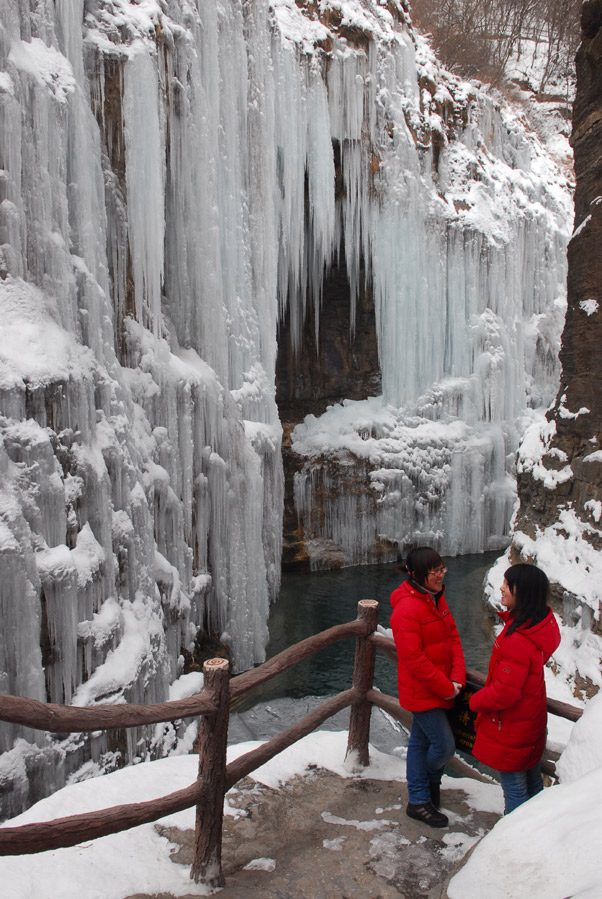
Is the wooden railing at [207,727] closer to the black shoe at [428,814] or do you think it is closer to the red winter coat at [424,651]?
the red winter coat at [424,651]

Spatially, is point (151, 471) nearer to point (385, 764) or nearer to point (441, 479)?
point (385, 764)

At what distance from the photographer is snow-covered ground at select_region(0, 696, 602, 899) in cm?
134

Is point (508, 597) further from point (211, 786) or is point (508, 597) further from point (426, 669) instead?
point (211, 786)

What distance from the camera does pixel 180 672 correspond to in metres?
6.52

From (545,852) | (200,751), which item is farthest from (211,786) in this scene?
(545,852)

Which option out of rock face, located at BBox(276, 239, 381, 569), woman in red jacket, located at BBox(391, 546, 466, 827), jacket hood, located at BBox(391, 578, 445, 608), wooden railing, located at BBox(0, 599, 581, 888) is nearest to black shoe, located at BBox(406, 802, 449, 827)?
woman in red jacket, located at BBox(391, 546, 466, 827)

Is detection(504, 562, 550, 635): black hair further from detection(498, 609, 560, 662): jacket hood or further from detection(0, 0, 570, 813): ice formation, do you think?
detection(0, 0, 570, 813): ice formation

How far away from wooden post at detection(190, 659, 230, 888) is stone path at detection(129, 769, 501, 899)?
68 millimetres

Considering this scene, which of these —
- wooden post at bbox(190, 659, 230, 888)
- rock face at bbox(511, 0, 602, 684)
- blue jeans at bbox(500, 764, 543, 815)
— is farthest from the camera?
rock face at bbox(511, 0, 602, 684)

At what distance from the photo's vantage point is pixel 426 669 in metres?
2.50

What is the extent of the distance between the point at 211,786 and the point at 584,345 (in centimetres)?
654

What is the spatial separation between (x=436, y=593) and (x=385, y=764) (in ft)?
3.92

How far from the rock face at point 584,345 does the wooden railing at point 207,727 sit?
4258mm

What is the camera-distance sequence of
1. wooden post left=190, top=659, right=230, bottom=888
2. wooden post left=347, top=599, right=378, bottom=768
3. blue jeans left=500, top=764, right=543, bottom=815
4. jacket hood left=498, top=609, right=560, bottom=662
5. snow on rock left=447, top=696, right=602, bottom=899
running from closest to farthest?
snow on rock left=447, top=696, right=602, bottom=899 < wooden post left=190, top=659, right=230, bottom=888 < jacket hood left=498, top=609, right=560, bottom=662 < blue jeans left=500, top=764, right=543, bottom=815 < wooden post left=347, top=599, right=378, bottom=768
